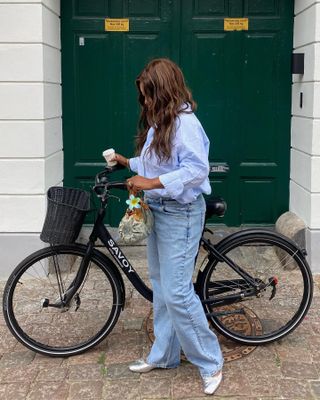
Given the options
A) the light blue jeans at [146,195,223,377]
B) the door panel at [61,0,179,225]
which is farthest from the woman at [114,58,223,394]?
the door panel at [61,0,179,225]

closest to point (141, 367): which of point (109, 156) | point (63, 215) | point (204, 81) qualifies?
point (63, 215)

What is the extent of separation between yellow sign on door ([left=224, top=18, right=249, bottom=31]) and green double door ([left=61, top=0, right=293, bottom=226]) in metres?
0.04

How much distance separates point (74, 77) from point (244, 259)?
2.78m

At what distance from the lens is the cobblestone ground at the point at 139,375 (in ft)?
12.0

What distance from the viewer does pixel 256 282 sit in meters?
4.03

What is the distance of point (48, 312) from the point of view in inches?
186

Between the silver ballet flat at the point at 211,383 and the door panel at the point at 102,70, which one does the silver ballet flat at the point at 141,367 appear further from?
the door panel at the point at 102,70

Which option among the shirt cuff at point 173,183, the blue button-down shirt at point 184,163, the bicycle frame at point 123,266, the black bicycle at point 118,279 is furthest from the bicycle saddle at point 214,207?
the shirt cuff at point 173,183

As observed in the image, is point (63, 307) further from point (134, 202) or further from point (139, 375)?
point (134, 202)

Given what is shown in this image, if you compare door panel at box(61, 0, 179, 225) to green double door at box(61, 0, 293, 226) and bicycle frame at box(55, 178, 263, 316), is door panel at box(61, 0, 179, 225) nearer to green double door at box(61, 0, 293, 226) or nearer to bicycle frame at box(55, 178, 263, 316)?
green double door at box(61, 0, 293, 226)

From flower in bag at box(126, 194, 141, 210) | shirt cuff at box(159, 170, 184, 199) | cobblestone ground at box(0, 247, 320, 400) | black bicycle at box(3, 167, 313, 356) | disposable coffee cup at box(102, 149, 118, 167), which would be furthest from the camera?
black bicycle at box(3, 167, 313, 356)

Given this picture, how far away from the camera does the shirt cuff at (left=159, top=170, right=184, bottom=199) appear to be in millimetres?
3385

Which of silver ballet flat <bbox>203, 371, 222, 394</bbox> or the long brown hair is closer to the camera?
the long brown hair

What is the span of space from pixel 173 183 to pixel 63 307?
3.93ft
